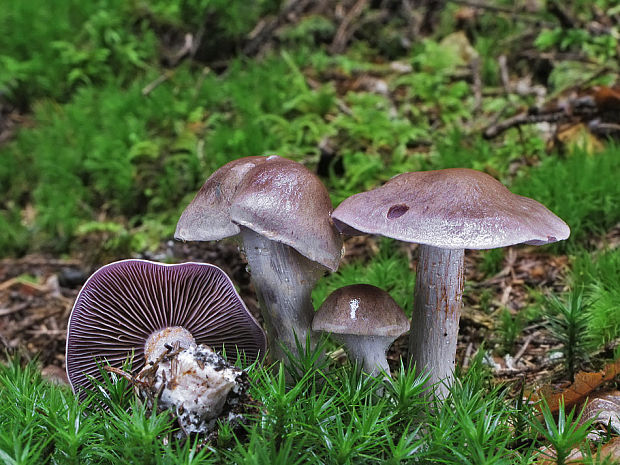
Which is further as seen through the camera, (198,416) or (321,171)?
(321,171)

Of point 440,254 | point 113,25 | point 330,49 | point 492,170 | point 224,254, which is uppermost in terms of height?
point 113,25

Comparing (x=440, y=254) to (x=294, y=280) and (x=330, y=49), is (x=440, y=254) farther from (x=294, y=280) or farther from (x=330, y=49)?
(x=330, y=49)

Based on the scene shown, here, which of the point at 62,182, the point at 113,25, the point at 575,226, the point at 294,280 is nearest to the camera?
the point at 294,280

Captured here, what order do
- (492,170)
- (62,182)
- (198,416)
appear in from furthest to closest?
(62,182) → (492,170) → (198,416)

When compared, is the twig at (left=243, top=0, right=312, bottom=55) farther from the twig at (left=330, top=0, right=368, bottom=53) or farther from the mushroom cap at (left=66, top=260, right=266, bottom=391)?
the mushroom cap at (left=66, top=260, right=266, bottom=391)

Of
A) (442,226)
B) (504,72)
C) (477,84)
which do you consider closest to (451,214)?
(442,226)

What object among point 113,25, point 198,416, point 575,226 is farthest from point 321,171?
point 113,25

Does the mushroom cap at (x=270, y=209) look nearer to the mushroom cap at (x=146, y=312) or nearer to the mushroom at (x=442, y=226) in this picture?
the mushroom at (x=442, y=226)

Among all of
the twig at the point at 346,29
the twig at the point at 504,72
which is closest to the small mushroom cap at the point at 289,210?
the twig at the point at 504,72
